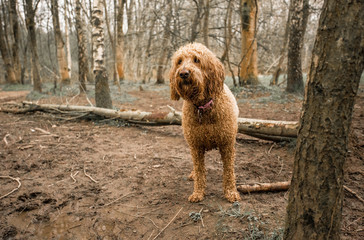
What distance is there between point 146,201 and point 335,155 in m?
2.25

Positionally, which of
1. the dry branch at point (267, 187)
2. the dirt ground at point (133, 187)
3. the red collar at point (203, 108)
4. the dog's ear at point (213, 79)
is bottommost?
the dirt ground at point (133, 187)

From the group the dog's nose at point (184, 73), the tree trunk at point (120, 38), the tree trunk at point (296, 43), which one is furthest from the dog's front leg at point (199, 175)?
the tree trunk at point (120, 38)

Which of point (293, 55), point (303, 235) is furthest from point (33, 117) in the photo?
point (293, 55)

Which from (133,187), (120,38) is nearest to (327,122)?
(133,187)

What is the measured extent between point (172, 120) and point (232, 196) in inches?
116

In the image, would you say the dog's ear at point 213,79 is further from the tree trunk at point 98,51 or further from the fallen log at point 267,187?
the tree trunk at point 98,51

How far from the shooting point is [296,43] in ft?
27.5

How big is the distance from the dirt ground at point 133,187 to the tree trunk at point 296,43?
2921 mm

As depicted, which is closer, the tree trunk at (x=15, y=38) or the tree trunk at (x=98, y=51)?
the tree trunk at (x=98, y=51)

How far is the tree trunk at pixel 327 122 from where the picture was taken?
4.34 feet

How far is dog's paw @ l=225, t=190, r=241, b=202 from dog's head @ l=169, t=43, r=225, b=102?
1.22m

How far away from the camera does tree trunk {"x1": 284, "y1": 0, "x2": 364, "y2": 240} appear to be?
4.34 ft

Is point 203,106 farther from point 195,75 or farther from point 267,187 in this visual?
point 267,187

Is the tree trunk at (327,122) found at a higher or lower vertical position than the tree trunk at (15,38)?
lower
